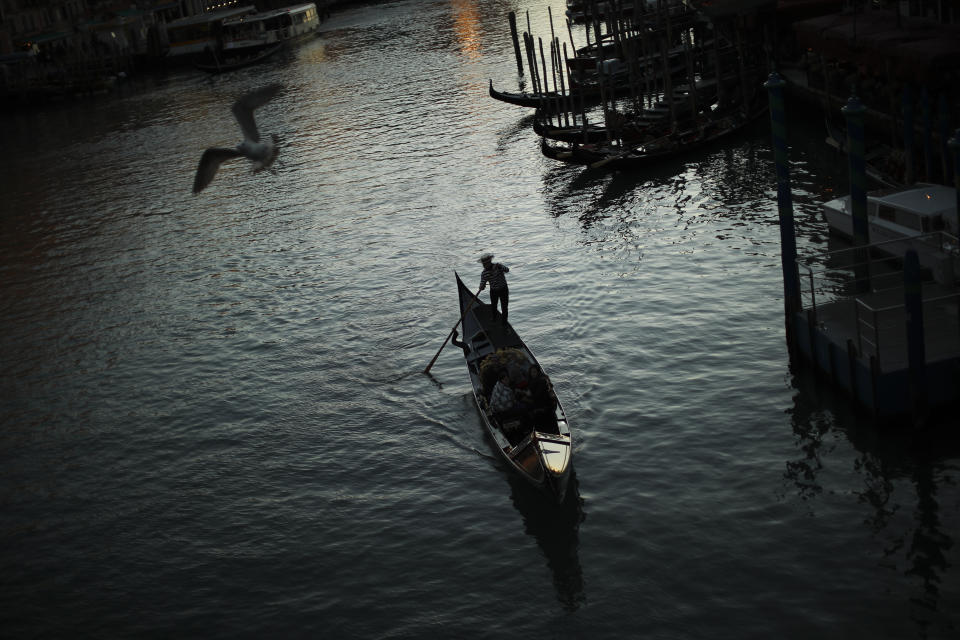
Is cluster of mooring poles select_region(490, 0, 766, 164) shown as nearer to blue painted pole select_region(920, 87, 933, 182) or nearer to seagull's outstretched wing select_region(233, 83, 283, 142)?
blue painted pole select_region(920, 87, 933, 182)

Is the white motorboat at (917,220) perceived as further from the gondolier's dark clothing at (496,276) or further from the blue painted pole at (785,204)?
the gondolier's dark clothing at (496,276)

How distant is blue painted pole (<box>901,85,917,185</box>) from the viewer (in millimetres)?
20266

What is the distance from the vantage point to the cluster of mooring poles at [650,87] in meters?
30.4

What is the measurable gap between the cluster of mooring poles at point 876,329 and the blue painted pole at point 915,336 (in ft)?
0.04

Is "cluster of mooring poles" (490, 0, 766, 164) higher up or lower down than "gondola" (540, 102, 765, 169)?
higher up

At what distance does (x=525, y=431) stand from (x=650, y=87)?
85.1ft

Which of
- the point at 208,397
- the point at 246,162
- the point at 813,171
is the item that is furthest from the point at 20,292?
the point at 813,171

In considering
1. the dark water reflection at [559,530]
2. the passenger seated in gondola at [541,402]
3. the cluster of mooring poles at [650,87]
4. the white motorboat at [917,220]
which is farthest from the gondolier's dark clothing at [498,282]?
the cluster of mooring poles at [650,87]

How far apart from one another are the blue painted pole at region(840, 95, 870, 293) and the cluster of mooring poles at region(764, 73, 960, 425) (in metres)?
0.02

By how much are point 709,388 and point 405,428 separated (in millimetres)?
5059

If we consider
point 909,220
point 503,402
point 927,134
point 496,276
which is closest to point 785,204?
point 909,220

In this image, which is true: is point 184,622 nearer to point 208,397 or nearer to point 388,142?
point 208,397

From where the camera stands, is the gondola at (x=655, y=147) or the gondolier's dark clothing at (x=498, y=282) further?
the gondola at (x=655, y=147)

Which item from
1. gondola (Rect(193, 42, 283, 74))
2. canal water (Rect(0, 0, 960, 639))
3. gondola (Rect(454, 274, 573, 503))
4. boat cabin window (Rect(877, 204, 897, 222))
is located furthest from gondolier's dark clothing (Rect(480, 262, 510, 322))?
gondola (Rect(193, 42, 283, 74))
